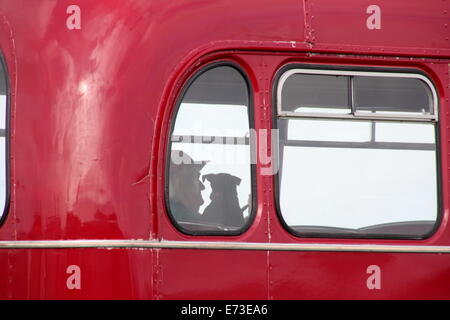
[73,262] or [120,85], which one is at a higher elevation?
[120,85]

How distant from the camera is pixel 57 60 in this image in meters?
5.45

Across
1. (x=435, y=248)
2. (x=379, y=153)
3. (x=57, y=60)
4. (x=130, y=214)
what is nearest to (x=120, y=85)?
(x=57, y=60)

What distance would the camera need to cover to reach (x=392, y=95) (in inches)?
226

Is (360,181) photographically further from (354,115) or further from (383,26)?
(383,26)

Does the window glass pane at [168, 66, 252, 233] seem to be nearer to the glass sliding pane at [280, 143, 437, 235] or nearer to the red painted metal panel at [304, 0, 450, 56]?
the glass sliding pane at [280, 143, 437, 235]

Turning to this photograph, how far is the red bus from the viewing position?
5.30 meters

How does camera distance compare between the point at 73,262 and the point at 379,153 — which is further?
the point at 379,153

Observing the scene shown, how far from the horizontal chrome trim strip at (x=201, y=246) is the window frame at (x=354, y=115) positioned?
0.07 meters

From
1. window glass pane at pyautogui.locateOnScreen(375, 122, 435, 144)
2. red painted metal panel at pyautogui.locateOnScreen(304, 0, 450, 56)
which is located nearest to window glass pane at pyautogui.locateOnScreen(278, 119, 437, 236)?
window glass pane at pyautogui.locateOnScreen(375, 122, 435, 144)

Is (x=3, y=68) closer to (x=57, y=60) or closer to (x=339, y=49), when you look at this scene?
(x=57, y=60)

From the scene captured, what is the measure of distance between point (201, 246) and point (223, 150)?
58 centimetres

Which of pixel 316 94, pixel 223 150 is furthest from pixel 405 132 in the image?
pixel 223 150

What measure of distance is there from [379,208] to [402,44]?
101 cm
